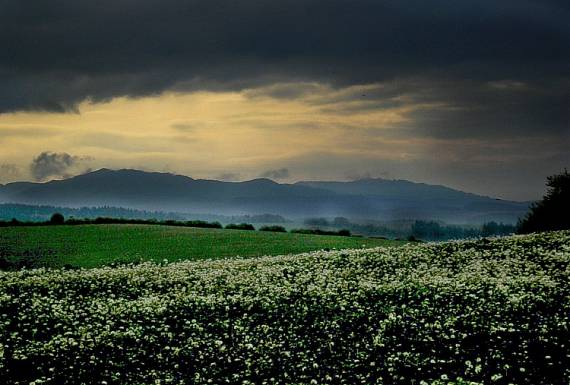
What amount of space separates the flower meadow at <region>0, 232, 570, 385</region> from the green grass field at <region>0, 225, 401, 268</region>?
9.67m

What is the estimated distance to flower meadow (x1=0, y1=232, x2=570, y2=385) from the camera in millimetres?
21312

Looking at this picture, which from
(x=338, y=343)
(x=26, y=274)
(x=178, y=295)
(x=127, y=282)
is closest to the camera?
(x=338, y=343)

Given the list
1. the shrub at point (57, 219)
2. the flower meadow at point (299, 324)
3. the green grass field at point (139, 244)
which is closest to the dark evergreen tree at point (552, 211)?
the green grass field at point (139, 244)

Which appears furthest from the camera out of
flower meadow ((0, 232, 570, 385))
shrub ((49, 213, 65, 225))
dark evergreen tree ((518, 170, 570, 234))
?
shrub ((49, 213, 65, 225))

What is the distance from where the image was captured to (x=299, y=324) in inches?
1043

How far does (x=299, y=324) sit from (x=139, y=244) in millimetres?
32007

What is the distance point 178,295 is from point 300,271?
8.31 meters

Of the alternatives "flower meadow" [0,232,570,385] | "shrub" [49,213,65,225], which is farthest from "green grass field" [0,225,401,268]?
"flower meadow" [0,232,570,385]

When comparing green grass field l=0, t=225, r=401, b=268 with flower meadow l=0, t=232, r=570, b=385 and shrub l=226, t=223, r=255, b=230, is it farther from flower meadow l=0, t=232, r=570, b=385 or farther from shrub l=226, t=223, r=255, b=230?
flower meadow l=0, t=232, r=570, b=385

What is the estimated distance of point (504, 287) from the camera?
3077 centimetres

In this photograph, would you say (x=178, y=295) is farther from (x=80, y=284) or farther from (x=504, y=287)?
(x=504, y=287)

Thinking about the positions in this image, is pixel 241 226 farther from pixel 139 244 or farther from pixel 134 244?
pixel 134 244

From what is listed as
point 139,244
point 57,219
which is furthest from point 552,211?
point 57,219

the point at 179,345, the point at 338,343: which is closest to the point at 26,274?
the point at 179,345
